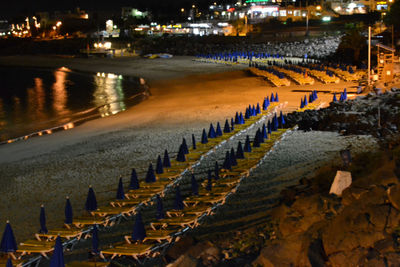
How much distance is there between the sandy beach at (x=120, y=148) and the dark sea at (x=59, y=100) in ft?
6.17

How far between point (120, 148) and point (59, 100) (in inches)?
737

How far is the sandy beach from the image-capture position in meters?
12.3

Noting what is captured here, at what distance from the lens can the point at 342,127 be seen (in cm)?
1719

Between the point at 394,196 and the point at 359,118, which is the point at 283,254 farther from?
the point at 359,118

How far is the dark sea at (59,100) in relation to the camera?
2480cm

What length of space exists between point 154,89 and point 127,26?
7682 cm

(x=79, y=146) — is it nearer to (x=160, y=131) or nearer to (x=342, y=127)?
(x=160, y=131)

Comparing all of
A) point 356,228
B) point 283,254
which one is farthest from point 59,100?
point 356,228

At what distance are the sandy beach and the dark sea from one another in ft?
6.17

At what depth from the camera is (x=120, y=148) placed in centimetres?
1728

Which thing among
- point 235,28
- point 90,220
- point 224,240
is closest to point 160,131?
point 90,220

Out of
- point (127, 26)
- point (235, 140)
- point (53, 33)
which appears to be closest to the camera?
point (235, 140)

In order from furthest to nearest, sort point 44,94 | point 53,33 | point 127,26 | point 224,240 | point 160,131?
point 53,33 < point 127,26 < point 44,94 < point 160,131 < point 224,240

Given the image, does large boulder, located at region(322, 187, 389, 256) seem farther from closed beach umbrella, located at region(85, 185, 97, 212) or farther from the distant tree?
the distant tree
